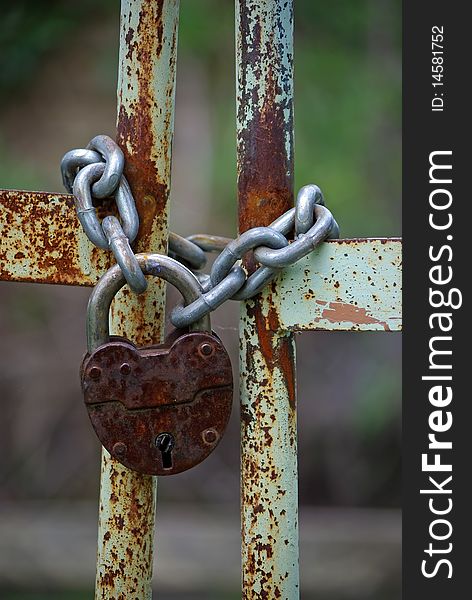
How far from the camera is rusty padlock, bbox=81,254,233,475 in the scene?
669 millimetres

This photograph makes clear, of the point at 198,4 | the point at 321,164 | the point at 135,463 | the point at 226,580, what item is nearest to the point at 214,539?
the point at 226,580

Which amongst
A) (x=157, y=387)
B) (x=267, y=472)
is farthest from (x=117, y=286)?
(x=267, y=472)

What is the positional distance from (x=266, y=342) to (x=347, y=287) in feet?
0.26

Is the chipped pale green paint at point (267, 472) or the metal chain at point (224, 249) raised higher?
the metal chain at point (224, 249)

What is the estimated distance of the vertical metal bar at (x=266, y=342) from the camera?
27.6 inches

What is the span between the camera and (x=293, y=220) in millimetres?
689

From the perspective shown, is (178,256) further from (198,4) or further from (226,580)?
(198,4)

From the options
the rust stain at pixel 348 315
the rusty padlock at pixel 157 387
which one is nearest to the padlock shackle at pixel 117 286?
the rusty padlock at pixel 157 387

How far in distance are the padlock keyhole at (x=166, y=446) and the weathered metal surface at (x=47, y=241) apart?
139 mm

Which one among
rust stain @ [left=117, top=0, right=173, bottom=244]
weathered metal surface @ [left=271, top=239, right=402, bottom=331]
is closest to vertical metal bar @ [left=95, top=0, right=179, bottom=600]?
rust stain @ [left=117, top=0, right=173, bottom=244]

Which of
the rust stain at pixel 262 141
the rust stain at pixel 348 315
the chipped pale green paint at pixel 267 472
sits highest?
the rust stain at pixel 262 141

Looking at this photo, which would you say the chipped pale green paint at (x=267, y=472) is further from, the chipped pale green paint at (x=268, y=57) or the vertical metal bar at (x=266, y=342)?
the chipped pale green paint at (x=268, y=57)

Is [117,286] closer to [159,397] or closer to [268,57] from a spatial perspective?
[159,397]

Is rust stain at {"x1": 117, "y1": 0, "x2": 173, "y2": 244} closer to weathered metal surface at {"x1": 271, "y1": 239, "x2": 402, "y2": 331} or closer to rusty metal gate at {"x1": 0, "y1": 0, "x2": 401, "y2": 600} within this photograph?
rusty metal gate at {"x1": 0, "y1": 0, "x2": 401, "y2": 600}
